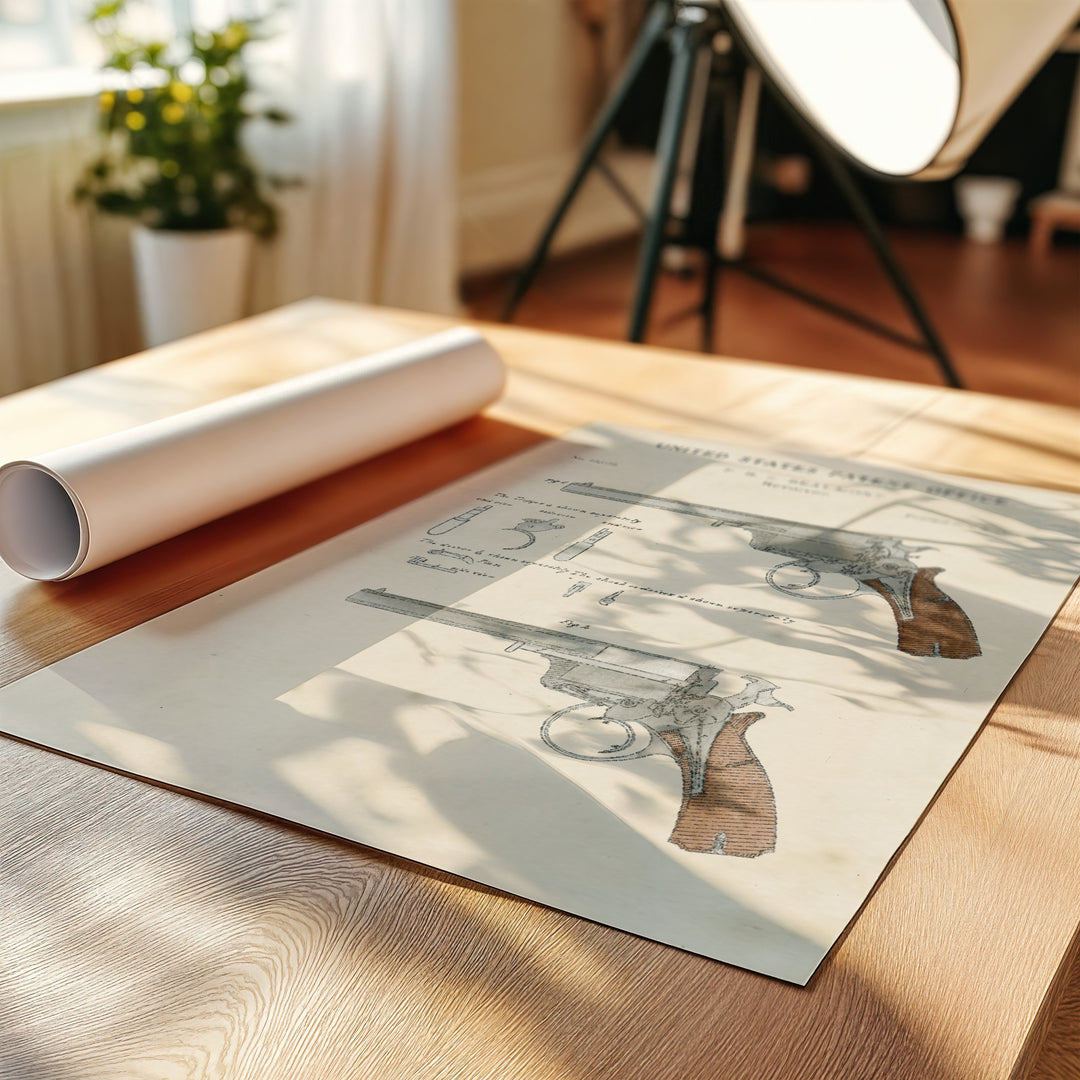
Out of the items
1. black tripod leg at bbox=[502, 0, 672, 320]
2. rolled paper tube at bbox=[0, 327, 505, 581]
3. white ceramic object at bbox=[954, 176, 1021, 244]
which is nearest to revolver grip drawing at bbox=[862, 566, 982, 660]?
rolled paper tube at bbox=[0, 327, 505, 581]

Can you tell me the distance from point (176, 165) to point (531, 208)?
4.76 feet

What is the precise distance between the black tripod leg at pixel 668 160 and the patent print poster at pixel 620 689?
693 mm

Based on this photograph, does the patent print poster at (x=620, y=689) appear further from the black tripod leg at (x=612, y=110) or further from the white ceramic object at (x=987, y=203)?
the white ceramic object at (x=987, y=203)

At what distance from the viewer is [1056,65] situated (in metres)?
3.98

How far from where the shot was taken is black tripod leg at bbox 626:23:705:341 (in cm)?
144

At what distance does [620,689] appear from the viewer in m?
0.59

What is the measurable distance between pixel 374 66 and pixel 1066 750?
2527 millimetres

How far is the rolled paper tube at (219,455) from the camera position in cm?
71

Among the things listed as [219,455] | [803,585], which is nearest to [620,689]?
[803,585]

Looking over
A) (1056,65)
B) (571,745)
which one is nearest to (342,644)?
(571,745)

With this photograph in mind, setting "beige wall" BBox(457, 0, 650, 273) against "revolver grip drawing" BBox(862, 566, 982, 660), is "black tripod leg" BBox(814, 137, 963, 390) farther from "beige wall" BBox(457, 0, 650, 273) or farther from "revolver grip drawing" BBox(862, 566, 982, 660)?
"beige wall" BBox(457, 0, 650, 273)

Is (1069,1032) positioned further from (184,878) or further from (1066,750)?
(184,878)

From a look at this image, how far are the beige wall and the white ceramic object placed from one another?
1128 millimetres

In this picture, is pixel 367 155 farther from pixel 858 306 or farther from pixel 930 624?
pixel 930 624
